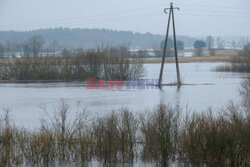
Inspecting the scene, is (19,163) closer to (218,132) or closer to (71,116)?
(218,132)

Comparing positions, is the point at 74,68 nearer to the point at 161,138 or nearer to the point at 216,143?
A: the point at 161,138

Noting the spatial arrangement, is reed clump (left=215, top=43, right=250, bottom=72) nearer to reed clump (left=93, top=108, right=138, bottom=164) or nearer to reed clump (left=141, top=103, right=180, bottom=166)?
reed clump (left=141, top=103, right=180, bottom=166)

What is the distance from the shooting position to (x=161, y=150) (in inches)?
593

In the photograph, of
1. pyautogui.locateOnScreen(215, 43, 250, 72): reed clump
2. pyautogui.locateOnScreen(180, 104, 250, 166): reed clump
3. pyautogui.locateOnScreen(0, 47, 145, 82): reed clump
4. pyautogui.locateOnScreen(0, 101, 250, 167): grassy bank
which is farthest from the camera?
pyautogui.locateOnScreen(215, 43, 250, 72): reed clump

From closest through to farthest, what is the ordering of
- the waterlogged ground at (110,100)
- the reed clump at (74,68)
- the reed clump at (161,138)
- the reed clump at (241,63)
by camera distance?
the reed clump at (161,138)
the waterlogged ground at (110,100)
the reed clump at (74,68)
the reed clump at (241,63)

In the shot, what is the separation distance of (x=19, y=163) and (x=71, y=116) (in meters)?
11.4

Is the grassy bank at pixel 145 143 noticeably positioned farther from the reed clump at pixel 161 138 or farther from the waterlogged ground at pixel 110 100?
the waterlogged ground at pixel 110 100

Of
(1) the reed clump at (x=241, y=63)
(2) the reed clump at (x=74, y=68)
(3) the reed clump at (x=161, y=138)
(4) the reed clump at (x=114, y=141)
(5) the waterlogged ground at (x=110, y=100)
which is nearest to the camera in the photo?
(3) the reed clump at (x=161, y=138)

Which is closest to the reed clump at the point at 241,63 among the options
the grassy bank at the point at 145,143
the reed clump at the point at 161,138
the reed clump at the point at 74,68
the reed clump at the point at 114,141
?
the reed clump at the point at 74,68

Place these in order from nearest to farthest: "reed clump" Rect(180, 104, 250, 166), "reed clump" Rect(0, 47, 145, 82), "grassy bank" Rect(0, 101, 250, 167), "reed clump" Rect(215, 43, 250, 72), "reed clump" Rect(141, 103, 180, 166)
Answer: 1. "reed clump" Rect(180, 104, 250, 166)
2. "grassy bank" Rect(0, 101, 250, 167)
3. "reed clump" Rect(141, 103, 180, 166)
4. "reed clump" Rect(0, 47, 145, 82)
5. "reed clump" Rect(215, 43, 250, 72)

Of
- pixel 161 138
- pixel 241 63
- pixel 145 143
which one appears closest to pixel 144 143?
pixel 145 143

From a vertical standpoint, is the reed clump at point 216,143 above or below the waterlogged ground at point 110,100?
above

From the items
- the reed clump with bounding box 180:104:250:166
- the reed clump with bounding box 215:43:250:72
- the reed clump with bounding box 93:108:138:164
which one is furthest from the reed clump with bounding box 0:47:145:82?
the reed clump with bounding box 180:104:250:166

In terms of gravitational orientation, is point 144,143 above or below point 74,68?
below
